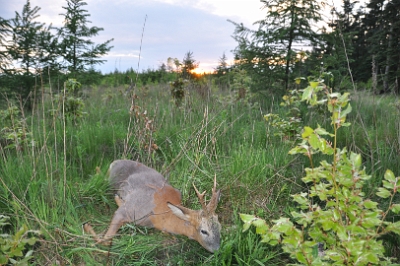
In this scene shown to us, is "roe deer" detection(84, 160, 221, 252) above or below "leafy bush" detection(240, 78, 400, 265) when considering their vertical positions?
below

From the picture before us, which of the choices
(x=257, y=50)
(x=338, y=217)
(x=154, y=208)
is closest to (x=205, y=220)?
(x=154, y=208)

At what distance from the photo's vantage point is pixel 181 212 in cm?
281

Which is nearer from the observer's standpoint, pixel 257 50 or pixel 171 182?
pixel 171 182

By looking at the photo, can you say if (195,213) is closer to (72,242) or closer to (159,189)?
(159,189)

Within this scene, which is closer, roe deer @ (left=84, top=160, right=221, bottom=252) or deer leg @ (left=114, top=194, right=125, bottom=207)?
roe deer @ (left=84, top=160, right=221, bottom=252)

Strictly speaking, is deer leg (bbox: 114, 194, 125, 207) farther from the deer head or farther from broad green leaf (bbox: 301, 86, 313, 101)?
broad green leaf (bbox: 301, 86, 313, 101)

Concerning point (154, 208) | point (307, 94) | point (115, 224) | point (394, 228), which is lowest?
point (115, 224)

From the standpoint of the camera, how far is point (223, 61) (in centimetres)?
838

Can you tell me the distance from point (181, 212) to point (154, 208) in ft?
1.47

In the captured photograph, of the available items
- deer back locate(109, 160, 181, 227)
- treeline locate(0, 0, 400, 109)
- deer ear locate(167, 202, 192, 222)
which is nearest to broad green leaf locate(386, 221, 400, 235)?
deer ear locate(167, 202, 192, 222)

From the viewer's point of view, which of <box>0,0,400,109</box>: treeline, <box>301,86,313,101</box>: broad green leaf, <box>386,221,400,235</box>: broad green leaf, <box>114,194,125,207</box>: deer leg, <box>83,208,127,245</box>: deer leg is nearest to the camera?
<box>301,86,313,101</box>: broad green leaf

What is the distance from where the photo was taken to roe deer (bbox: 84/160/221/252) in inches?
109

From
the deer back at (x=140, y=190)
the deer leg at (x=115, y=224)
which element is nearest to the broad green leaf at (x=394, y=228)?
the deer back at (x=140, y=190)

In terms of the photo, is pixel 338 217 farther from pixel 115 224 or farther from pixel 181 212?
pixel 115 224
